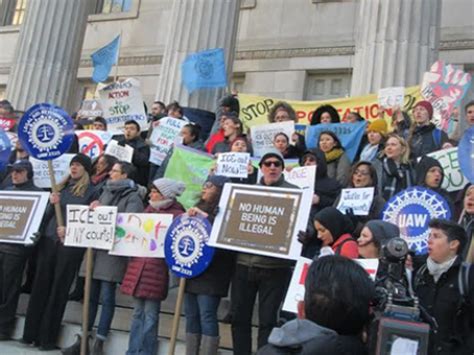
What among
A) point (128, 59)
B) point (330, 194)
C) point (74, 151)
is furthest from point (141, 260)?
point (128, 59)

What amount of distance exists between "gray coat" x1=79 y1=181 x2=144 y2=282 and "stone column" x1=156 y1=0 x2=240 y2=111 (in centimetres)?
565

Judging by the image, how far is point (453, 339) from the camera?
12.4 ft

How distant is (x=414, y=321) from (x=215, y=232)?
329 cm

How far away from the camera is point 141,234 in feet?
20.3

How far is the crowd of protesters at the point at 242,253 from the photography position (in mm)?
4066

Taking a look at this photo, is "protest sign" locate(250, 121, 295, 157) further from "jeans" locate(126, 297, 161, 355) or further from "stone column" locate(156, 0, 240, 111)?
"stone column" locate(156, 0, 240, 111)

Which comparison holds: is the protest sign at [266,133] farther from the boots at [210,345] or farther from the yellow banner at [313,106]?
the boots at [210,345]

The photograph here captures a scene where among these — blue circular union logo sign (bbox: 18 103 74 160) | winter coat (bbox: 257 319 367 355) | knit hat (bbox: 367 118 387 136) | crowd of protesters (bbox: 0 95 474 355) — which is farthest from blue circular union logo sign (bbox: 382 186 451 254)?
blue circular union logo sign (bbox: 18 103 74 160)

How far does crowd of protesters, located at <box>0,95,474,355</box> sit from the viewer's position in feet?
13.3

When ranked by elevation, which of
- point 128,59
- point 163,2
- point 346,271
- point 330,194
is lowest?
point 346,271

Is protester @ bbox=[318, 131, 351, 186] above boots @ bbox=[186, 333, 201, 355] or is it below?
above

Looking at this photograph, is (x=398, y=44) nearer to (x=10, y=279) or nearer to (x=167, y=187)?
(x=167, y=187)

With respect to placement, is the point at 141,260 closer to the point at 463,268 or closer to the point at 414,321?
the point at 463,268

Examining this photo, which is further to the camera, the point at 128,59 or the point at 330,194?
the point at 128,59
